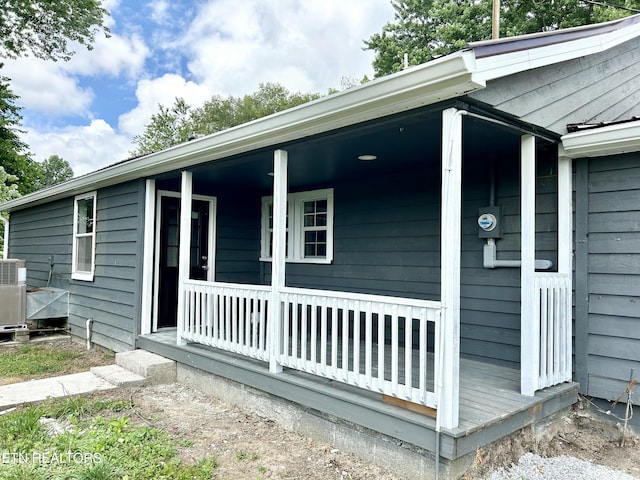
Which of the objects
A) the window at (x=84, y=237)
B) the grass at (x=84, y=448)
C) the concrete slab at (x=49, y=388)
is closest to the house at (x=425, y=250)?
the window at (x=84, y=237)

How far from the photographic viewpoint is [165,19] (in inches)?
736

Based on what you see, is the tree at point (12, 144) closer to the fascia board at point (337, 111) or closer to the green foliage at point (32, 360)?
the green foliage at point (32, 360)

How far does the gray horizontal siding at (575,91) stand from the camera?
2.83 meters

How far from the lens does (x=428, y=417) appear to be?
262 centimetres

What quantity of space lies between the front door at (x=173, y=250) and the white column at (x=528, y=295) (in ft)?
14.2

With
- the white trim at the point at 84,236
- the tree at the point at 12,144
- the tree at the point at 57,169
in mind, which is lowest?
the white trim at the point at 84,236

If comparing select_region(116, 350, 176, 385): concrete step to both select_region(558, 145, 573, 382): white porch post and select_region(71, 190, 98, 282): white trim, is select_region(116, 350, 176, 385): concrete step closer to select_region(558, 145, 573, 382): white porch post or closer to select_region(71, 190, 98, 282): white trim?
select_region(71, 190, 98, 282): white trim

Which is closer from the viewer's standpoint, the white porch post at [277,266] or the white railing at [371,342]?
the white railing at [371,342]

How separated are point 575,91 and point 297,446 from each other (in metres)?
3.53

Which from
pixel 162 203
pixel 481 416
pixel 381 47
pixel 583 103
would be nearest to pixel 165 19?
pixel 381 47

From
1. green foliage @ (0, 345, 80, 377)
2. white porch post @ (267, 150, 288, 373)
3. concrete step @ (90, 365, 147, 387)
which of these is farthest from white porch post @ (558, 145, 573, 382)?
green foliage @ (0, 345, 80, 377)

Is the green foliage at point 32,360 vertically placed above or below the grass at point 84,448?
below

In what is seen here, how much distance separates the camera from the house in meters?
2.61

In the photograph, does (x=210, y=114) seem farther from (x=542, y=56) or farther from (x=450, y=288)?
(x=450, y=288)
